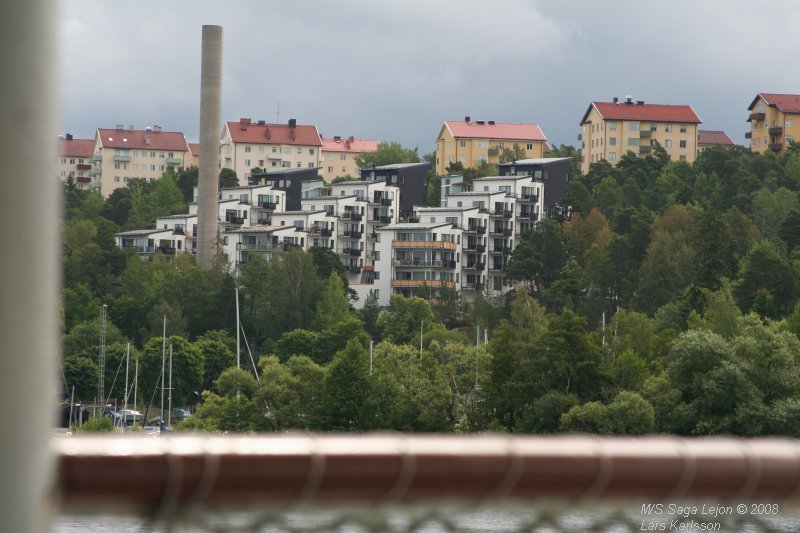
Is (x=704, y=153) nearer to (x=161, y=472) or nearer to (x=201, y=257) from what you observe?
(x=201, y=257)

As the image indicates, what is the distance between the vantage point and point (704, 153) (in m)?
91.3

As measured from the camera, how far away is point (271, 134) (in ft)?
393

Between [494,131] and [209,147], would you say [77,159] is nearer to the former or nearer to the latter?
[494,131]

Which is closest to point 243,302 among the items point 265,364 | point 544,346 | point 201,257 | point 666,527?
point 201,257

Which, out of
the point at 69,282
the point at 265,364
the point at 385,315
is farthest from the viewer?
the point at 69,282

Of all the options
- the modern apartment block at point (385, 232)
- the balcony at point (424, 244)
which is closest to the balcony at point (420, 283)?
the modern apartment block at point (385, 232)

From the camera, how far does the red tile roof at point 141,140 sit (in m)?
127

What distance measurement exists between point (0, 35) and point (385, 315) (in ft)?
215

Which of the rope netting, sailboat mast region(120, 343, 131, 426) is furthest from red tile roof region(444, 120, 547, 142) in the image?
the rope netting

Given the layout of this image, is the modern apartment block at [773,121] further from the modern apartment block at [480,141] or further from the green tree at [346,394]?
the green tree at [346,394]

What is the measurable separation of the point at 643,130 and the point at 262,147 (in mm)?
30615

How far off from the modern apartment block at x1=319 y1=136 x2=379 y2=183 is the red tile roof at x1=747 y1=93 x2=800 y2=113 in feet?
111

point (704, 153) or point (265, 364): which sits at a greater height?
point (704, 153)

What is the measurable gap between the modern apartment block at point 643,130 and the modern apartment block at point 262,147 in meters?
24.4
